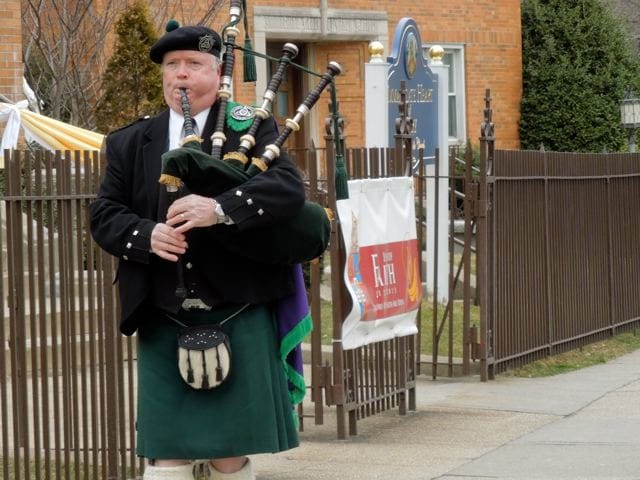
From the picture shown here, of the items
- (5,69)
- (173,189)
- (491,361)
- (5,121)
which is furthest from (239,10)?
(5,69)

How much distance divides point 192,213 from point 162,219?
319mm

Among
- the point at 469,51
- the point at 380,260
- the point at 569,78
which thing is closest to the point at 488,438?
the point at 380,260

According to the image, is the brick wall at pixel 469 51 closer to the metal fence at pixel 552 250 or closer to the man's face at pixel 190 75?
the metal fence at pixel 552 250

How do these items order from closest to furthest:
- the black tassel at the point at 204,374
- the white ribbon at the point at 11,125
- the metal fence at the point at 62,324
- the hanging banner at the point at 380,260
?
the black tassel at the point at 204,374, the metal fence at the point at 62,324, the hanging banner at the point at 380,260, the white ribbon at the point at 11,125

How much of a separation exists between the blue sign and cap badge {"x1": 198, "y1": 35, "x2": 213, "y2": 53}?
835 cm

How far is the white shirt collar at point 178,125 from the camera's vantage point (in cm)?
506

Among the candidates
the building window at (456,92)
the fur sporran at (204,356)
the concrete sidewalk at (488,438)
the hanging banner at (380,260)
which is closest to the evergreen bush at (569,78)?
the building window at (456,92)

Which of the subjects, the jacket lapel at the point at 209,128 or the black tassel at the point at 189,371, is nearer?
the black tassel at the point at 189,371

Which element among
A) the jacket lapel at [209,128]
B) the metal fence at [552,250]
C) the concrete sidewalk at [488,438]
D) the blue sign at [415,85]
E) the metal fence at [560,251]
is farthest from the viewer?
the blue sign at [415,85]

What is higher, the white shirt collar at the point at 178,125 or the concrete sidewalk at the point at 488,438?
the white shirt collar at the point at 178,125

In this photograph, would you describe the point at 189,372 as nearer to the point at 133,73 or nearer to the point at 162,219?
the point at 162,219

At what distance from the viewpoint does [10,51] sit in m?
14.5

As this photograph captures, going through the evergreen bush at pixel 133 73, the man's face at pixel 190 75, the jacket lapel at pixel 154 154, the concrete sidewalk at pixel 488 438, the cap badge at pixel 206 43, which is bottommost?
the concrete sidewalk at pixel 488 438

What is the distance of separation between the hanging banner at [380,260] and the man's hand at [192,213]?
2997mm
